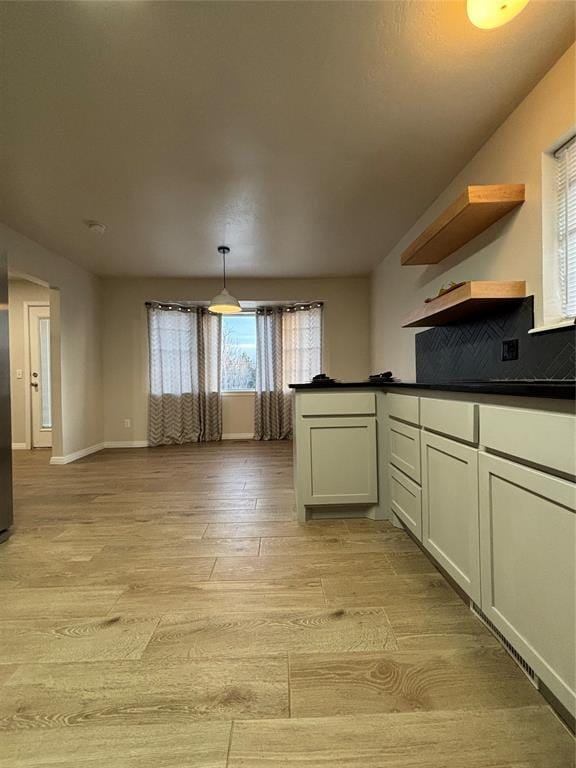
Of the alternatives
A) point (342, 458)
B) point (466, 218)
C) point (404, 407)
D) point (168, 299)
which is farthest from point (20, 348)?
point (466, 218)

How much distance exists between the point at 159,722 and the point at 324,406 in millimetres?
1657

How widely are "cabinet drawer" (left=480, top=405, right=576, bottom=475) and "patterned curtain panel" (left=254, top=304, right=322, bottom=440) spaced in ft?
15.0

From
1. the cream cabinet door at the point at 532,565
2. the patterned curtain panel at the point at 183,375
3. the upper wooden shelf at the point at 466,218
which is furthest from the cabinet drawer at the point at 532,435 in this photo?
the patterned curtain panel at the point at 183,375

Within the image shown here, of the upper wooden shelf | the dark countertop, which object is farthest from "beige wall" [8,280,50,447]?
the dark countertop

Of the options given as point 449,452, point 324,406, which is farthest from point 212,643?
point 324,406

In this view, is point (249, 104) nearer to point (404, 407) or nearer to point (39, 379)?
point (404, 407)

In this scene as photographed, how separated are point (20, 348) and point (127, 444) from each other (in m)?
2.21

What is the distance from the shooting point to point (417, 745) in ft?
2.98

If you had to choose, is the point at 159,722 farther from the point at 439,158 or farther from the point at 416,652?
the point at 439,158

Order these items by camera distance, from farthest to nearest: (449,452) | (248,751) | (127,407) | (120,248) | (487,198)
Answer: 1. (127,407)
2. (120,248)
3. (487,198)
4. (449,452)
5. (248,751)

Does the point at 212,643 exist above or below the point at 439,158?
below

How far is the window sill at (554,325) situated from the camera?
1.62 m

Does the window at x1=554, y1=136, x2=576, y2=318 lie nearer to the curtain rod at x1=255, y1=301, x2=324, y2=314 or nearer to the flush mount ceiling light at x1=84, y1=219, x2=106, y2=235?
the flush mount ceiling light at x1=84, y1=219, x2=106, y2=235

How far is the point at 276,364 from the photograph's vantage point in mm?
5781
